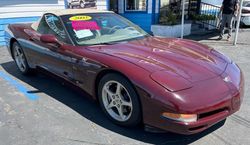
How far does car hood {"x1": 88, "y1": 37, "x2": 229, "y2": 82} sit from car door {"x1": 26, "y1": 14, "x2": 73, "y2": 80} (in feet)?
1.65

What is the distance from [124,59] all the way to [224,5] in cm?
764

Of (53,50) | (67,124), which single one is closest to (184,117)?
(67,124)

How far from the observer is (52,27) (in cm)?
446

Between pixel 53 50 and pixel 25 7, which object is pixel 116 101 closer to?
pixel 53 50

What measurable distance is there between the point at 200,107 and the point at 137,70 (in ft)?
2.53

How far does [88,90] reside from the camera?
12.1 ft

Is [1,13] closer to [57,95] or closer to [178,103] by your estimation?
[57,95]

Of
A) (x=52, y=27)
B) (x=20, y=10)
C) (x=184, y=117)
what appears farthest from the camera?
(x=20, y=10)

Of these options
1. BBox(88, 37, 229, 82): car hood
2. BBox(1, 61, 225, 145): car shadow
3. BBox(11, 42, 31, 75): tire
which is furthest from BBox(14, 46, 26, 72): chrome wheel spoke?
BBox(88, 37, 229, 82): car hood

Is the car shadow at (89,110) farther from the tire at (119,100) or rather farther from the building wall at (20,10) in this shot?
the building wall at (20,10)

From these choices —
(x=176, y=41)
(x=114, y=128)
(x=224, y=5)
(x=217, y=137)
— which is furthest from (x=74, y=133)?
(x=224, y=5)

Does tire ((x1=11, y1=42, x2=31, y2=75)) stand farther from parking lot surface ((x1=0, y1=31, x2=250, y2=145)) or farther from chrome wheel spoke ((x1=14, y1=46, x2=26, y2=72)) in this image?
parking lot surface ((x1=0, y1=31, x2=250, y2=145))

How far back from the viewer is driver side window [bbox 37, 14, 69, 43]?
4.14m

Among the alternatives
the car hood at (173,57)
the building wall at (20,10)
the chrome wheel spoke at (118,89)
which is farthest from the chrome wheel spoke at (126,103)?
the building wall at (20,10)
